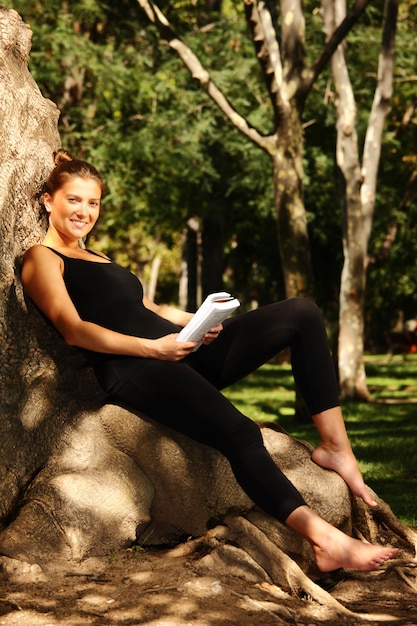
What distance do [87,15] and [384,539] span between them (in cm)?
1784

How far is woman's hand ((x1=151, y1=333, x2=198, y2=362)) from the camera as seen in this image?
16.5 ft

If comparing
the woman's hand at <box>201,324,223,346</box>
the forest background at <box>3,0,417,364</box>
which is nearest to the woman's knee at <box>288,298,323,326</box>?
the woman's hand at <box>201,324,223,346</box>

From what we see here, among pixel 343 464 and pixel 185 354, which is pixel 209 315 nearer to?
pixel 185 354

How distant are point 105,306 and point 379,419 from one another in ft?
32.9

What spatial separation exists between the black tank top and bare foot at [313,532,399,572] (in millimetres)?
Result: 1359

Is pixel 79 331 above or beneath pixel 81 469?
above

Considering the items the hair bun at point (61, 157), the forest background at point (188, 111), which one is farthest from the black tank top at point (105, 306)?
the forest background at point (188, 111)

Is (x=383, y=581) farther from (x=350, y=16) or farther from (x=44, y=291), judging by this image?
(x=350, y=16)

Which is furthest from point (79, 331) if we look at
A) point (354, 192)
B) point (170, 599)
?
point (354, 192)

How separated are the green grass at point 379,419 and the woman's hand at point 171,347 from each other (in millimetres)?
2766

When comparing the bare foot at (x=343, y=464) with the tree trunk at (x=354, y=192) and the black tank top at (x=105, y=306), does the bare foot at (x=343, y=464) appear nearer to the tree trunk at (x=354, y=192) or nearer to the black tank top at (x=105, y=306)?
the black tank top at (x=105, y=306)

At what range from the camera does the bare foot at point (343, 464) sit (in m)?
5.49

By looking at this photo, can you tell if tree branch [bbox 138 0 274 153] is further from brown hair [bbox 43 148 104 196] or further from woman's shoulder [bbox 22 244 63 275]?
woman's shoulder [bbox 22 244 63 275]

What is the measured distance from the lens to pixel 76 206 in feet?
18.0
